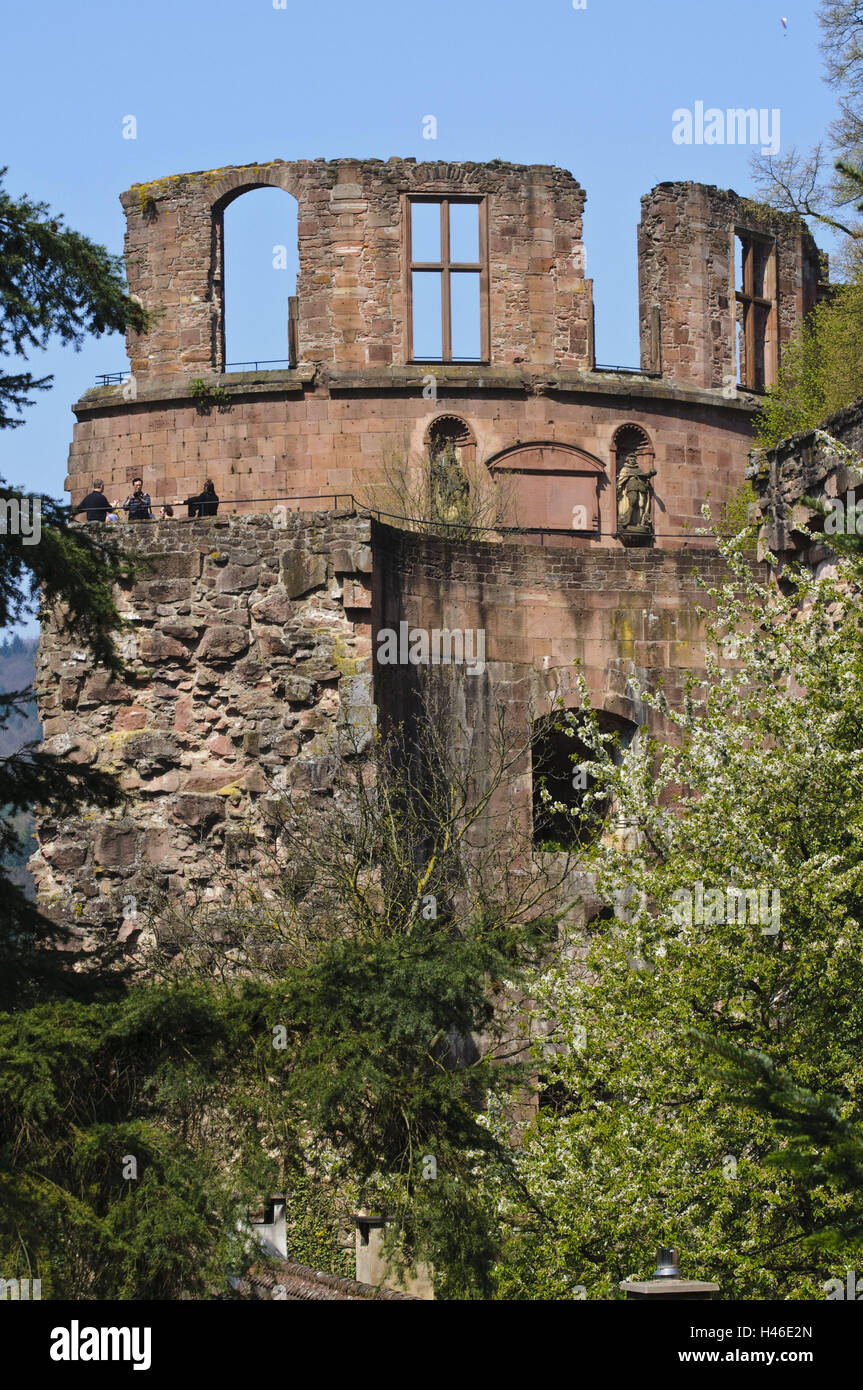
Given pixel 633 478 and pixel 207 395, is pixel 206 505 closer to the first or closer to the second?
pixel 207 395

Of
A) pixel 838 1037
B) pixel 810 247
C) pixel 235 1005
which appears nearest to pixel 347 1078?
pixel 235 1005

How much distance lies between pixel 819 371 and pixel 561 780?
33.9ft

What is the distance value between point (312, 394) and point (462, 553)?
33.2 feet

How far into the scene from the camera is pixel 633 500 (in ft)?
113

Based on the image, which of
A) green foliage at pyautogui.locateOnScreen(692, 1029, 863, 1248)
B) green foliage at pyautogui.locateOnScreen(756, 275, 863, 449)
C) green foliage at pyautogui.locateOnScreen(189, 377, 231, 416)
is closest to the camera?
green foliage at pyautogui.locateOnScreen(692, 1029, 863, 1248)

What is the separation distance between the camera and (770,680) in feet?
60.3

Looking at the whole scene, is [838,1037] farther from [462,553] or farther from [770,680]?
[462,553]

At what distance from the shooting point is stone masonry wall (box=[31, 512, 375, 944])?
2294cm

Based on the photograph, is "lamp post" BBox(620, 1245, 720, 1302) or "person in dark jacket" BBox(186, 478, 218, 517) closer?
"lamp post" BBox(620, 1245, 720, 1302)

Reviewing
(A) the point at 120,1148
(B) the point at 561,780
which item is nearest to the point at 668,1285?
(A) the point at 120,1148

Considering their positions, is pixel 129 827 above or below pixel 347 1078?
above

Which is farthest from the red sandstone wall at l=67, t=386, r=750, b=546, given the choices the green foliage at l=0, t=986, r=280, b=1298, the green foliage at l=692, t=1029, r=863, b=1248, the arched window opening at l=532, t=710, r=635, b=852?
the green foliage at l=692, t=1029, r=863, b=1248

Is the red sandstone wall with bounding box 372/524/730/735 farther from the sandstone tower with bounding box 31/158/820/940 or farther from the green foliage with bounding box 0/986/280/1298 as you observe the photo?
the green foliage with bounding box 0/986/280/1298

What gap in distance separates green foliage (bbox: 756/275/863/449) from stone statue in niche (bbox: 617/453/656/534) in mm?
2045
